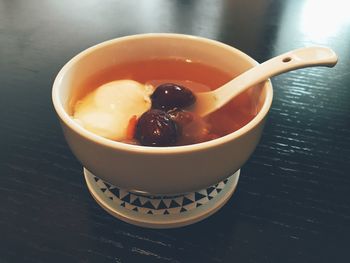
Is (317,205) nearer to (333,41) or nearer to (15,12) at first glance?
(333,41)

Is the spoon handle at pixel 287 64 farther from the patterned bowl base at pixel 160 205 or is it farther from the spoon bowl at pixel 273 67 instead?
the patterned bowl base at pixel 160 205

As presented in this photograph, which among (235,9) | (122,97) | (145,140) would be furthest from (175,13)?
(145,140)

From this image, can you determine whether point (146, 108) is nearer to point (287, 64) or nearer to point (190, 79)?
point (190, 79)

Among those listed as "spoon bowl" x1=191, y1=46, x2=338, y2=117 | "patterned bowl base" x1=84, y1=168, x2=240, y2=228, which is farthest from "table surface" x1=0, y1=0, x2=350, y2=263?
"spoon bowl" x1=191, y1=46, x2=338, y2=117

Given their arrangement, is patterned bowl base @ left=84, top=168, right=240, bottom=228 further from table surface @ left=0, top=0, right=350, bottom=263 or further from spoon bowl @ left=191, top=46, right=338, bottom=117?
spoon bowl @ left=191, top=46, right=338, bottom=117

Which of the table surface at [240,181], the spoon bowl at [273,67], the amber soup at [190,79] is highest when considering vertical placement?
the spoon bowl at [273,67]

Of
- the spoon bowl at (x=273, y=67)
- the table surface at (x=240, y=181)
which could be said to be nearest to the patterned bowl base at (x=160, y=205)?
the table surface at (x=240, y=181)
